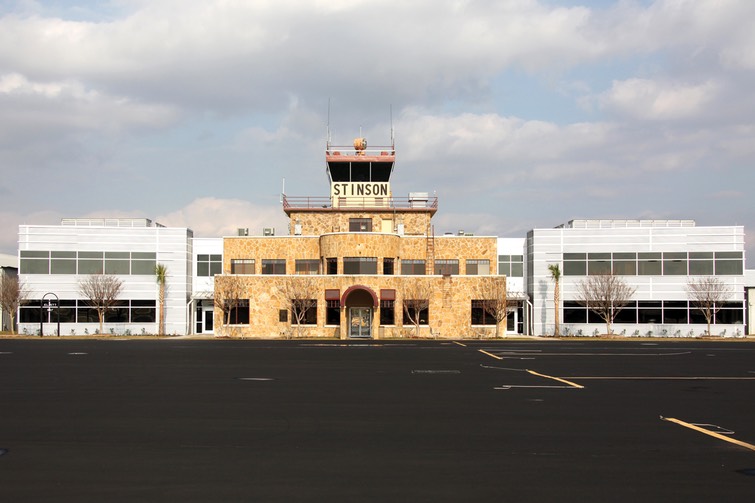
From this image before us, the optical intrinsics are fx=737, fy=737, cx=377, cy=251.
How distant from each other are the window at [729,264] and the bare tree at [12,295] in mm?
62613

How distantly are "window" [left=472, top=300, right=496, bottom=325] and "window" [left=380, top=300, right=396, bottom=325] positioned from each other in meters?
7.10

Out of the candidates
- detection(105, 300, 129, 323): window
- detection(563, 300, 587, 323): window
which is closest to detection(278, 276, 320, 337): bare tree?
detection(105, 300, 129, 323): window

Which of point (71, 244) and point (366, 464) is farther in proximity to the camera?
point (71, 244)

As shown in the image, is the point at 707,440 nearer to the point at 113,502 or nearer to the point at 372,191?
the point at 113,502

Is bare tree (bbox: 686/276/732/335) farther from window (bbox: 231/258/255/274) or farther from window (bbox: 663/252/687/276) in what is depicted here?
window (bbox: 231/258/255/274)

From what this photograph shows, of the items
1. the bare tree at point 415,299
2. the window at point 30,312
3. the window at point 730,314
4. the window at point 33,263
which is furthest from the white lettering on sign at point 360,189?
the window at point 730,314

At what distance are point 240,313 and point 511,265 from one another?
27043mm

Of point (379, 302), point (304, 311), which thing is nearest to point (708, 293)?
point (379, 302)

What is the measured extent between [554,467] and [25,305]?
6552 centimetres

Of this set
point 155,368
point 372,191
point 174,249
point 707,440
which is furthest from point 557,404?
point 174,249

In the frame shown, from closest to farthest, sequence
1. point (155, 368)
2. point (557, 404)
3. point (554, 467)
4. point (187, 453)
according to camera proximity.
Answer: point (554, 467) → point (187, 453) → point (557, 404) → point (155, 368)

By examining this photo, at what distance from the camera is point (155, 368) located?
28016 millimetres

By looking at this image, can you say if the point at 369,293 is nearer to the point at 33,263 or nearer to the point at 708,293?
the point at 708,293

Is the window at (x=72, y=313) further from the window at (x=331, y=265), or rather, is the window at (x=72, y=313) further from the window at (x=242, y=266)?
the window at (x=331, y=265)
